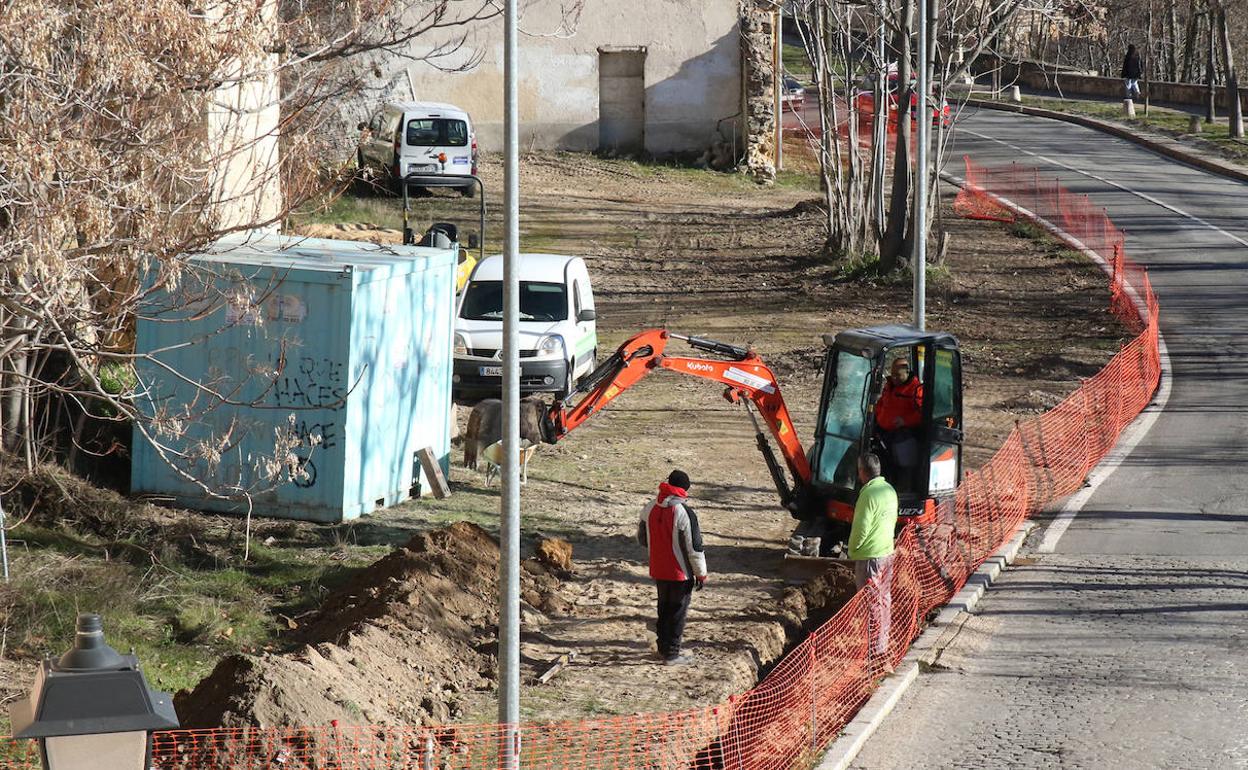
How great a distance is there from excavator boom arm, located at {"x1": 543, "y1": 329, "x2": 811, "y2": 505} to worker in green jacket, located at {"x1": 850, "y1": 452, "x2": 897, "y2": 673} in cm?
243

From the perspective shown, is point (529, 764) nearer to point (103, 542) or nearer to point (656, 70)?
point (103, 542)

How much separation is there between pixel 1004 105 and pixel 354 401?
160 feet

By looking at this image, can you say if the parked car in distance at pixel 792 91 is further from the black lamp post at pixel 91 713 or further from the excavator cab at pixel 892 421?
the black lamp post at pixel 91 713

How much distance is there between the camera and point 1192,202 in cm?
3859

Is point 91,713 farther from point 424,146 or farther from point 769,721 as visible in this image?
point 424,146

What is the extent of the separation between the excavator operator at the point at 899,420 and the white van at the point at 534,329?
6903mm

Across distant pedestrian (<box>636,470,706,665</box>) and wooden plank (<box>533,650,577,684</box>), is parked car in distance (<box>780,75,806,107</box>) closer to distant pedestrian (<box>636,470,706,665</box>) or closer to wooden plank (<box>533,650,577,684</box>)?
distant pedestrian (<box>636,470,706,665</box>)

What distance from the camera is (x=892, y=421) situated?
49.0ft

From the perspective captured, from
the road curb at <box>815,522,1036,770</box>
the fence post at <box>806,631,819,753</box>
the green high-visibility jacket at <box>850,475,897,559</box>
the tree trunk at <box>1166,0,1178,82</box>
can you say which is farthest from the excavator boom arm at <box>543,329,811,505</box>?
the tree trunk at <box>1166,0,1178,82</box>

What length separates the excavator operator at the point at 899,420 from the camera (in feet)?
48.9

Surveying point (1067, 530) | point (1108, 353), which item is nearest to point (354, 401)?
point (1067, 530)

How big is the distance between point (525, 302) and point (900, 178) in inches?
437

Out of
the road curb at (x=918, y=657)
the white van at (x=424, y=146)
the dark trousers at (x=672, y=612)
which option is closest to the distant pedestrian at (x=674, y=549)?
the dark trousers at (x=672, y=612)

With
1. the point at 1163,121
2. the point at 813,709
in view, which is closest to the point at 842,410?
the point at 813,709
